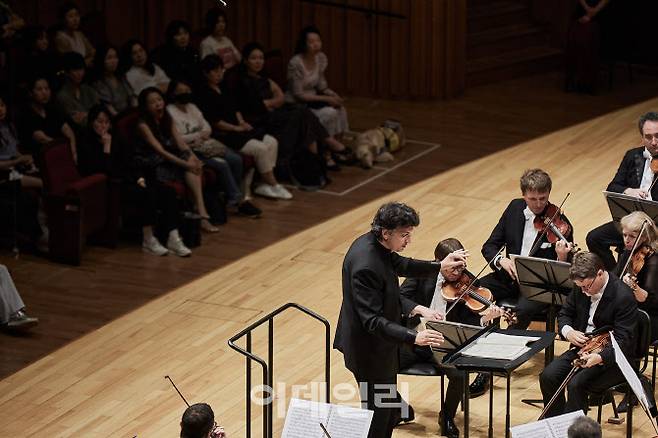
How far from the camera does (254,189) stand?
953cm

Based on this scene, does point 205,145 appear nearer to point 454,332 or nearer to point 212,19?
point 212,19

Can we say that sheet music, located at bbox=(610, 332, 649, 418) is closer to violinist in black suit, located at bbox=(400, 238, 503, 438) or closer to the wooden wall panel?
violinist in black suit, located at bbox=(400, 238, 503, 438)

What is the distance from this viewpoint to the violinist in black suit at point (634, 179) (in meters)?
6.93

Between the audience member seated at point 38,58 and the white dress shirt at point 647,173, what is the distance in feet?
13.9

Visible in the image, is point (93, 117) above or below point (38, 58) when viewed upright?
below

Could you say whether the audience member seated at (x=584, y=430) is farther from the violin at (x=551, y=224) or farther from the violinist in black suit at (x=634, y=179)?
the violinist in black suit at (x=634, y=179)

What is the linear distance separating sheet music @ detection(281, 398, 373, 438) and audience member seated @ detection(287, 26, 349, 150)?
17.3 ft

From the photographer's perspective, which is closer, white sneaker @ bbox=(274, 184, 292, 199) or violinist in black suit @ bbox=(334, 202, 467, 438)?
violinist in black suit @ bbox=(334, 202, 467, 438)

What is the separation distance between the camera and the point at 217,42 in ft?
34.0

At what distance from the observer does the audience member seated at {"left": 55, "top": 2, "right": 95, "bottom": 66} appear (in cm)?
977

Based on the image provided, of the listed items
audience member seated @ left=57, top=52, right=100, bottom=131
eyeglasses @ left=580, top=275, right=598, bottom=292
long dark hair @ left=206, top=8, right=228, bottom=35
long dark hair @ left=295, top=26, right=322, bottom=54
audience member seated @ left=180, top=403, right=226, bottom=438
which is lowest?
audience member seated @ left=180, top=403, right=226, bottom=438

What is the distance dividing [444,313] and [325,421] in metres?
1.12

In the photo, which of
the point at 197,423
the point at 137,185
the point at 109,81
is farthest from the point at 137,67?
the point at 197,423

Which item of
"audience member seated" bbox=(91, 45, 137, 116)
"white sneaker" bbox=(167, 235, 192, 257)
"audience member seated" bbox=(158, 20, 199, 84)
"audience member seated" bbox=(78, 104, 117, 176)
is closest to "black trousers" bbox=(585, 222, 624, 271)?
"white sneaker" bbox=(167, 235, 192, 257)
